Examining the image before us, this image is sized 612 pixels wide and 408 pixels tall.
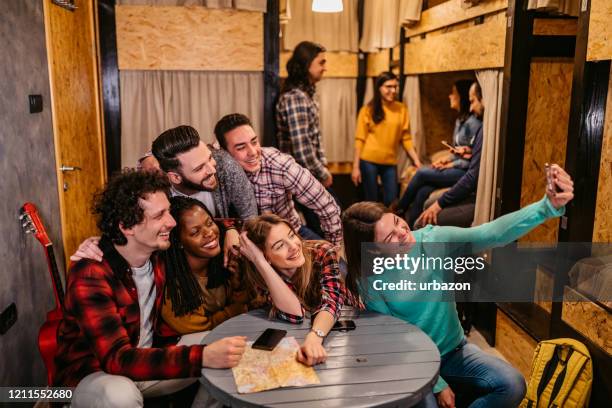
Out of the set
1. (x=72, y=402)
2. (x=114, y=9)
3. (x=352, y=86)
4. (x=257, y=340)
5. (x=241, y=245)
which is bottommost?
Answer: (x=72, y=402)

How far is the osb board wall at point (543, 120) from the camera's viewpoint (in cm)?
350

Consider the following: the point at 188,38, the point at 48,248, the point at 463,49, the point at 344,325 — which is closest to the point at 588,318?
the point at 344,325

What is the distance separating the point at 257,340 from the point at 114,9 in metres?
3.12

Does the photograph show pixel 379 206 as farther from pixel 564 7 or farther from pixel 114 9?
pixel 114 9

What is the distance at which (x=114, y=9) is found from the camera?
4.13 meters

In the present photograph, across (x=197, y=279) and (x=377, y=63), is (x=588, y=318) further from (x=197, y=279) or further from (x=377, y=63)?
(x=377, y=63)

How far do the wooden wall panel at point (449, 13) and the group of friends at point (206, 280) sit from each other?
76.1 inches

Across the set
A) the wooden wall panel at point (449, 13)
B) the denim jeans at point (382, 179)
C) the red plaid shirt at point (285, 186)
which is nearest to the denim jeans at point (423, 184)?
the denim jeans at point (382, 179)

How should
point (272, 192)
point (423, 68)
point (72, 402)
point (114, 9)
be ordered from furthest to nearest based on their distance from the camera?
point (423, 68)
point (114, 9)
point (272, 192)
point (72, 402)

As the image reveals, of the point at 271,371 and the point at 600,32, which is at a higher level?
the point at 600,32

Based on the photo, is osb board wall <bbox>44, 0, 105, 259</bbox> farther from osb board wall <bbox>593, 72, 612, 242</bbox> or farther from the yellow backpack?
osb board wall <bbox>593, 72, 612, 242</bbox>

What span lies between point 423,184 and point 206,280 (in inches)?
99.1

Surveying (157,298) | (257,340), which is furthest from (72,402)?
(257,340)

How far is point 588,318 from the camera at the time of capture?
102 inches
